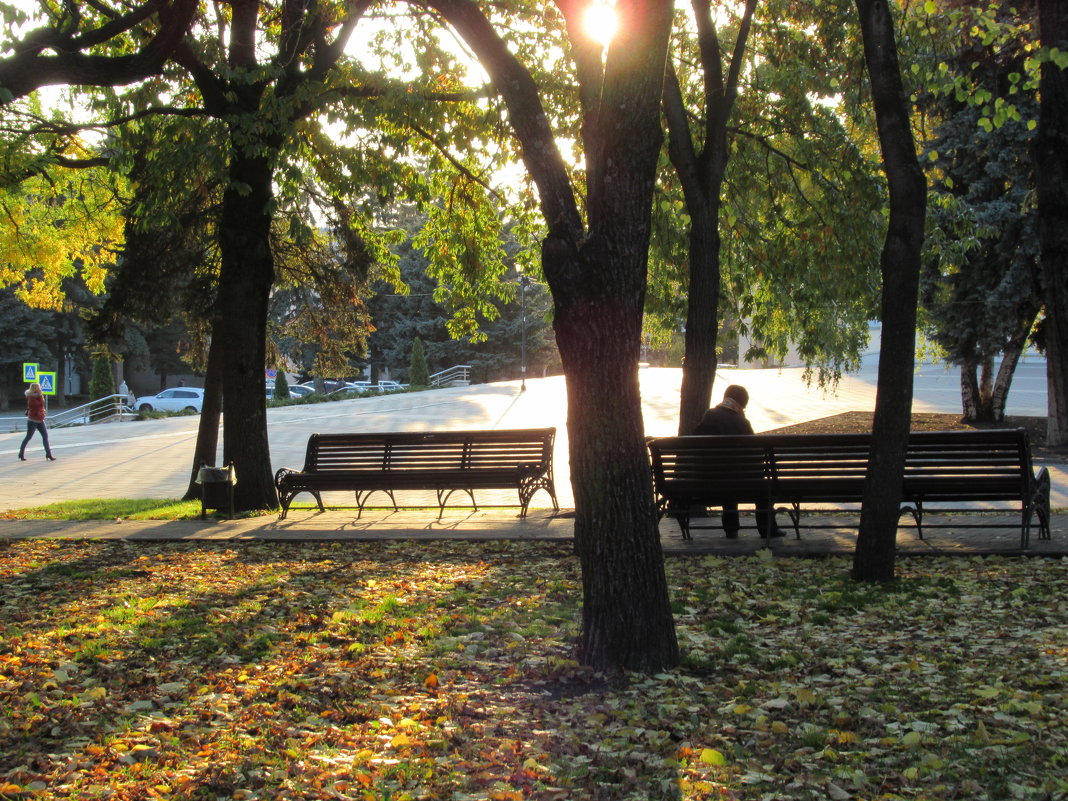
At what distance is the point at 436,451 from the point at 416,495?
13.1ft

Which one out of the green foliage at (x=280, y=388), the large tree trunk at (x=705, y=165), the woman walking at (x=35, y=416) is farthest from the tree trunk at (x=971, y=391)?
the green foliage at (x=280, y=388)

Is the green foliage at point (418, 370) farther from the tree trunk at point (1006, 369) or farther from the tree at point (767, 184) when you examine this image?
the tree at point (767, 184)

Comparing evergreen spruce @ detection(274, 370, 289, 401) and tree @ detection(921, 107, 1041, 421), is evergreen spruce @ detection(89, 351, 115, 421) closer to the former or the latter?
evergreen spruce @ detection(274, 370, 289, 401)

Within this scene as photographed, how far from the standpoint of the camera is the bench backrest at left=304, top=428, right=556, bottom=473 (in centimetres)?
1253

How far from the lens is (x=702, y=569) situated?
8.37m

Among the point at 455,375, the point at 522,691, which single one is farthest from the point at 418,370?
the point at 522,691

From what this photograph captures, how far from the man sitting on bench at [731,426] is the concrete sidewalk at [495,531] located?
0.48ft

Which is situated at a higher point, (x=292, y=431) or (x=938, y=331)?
(x=938, y=331)

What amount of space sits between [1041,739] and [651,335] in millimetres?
11771

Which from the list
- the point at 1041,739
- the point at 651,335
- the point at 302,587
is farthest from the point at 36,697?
the point at 651,335

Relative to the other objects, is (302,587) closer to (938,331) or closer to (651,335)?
(651,335)

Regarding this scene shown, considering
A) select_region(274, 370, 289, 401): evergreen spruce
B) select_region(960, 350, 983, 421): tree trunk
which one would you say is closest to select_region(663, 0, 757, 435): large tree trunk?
select_region(960, 350, 983, 421): tree trunk

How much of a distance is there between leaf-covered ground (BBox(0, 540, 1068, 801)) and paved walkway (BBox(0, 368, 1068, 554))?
162cm

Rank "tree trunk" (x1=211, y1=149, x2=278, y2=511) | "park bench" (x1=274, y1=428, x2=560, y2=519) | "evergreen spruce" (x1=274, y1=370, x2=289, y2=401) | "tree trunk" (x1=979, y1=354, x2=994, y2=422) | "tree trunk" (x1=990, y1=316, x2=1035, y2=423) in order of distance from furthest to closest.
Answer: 1. "evergreen spruce" (x1=274, y1=370, x2=289, y2=401)
2. "tree trunk" (x1=979, y1=354, x2=994, y2=422)
3. "tree trunk" (x1=990, y1=316, x2=1035, y2=423)
4. "tree trunk" (x1=211, y1=149, x2=278, y2=511)
5. "park bench" (x1=274, y1=428, x2=560, y2=519)
